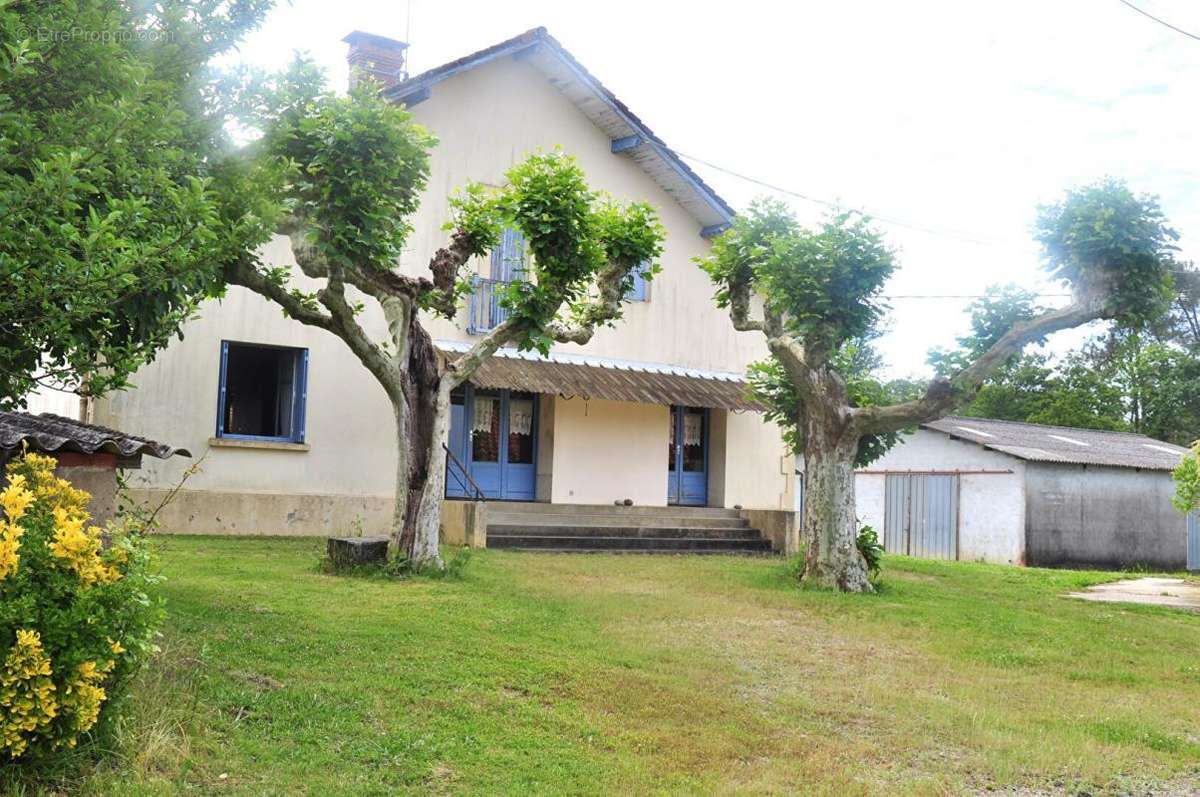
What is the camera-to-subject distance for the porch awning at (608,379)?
16547 mm

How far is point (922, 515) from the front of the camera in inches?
980

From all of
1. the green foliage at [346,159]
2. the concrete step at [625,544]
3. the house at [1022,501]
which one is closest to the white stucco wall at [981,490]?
the house at [1022,501]

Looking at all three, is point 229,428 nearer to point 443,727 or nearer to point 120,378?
point 120,378

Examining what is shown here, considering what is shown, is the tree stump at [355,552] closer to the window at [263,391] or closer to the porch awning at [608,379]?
the porch awning at [608,379]

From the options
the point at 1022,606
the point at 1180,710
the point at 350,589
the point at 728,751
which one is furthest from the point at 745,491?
the point at 728,751

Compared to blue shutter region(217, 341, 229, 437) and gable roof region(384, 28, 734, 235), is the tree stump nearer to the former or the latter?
blue shutter region(217, 341, 229, 437)

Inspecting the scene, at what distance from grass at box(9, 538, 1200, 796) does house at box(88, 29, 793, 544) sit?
4100mm

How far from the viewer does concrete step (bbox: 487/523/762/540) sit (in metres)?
16.2

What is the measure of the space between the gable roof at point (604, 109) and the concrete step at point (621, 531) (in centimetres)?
588

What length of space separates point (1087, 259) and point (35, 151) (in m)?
10.8

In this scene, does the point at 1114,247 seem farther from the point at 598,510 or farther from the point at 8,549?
the point at 8,549

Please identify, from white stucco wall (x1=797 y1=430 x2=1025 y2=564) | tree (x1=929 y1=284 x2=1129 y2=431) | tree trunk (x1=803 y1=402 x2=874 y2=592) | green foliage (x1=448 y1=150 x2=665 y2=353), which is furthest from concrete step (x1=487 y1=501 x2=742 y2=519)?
tree (x1=929 y1=284 x2=1129 y2=431)

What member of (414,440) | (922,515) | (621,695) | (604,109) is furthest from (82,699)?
(922,515)

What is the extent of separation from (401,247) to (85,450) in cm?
500
